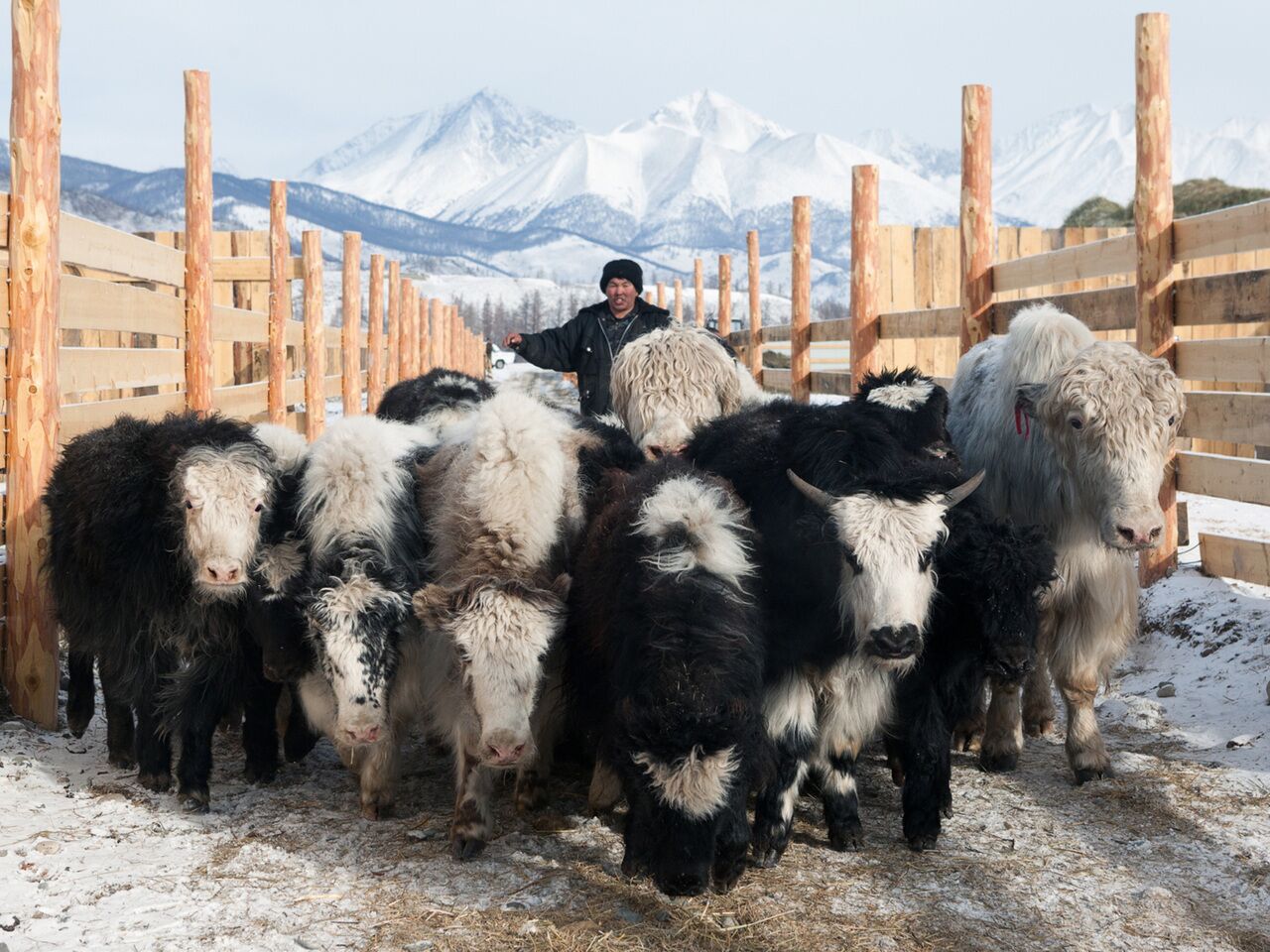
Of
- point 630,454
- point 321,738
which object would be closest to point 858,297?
point 630,454

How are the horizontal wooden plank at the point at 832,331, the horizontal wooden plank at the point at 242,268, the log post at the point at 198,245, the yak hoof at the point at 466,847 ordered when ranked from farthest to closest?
the horizontal wooden plank at the point at 832,331 < the horizontal wooden plank at the point at 242,268 < the log post at the point at 198,245 < the yak hoof at the point at 466,847

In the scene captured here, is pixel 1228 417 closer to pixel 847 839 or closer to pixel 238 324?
pixel 847 839

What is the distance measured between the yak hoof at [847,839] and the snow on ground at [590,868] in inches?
1.4

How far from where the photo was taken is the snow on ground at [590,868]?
3477 mm

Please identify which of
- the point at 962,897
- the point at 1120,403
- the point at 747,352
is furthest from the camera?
the point at 747,352

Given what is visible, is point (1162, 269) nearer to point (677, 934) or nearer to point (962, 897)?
point (962, 897)

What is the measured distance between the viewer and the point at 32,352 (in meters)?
5.31

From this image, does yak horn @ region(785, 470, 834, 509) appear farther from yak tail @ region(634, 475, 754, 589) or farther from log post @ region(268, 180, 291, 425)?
log post @ region(268, 180, 291, 425)

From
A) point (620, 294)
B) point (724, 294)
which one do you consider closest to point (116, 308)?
point (620, 294)

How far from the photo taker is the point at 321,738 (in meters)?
5.75

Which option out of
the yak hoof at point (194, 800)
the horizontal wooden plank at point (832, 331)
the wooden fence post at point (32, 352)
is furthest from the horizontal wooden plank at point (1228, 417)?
the horizontal wooden plank at point (832, 331)

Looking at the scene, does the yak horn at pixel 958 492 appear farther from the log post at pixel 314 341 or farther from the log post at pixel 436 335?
the log post at pixel 436 335

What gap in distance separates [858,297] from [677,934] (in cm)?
763

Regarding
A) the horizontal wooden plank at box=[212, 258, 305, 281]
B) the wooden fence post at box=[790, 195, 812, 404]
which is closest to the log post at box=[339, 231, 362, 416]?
the horizontal wooden plank at box=[212, 258, 305, 281]
